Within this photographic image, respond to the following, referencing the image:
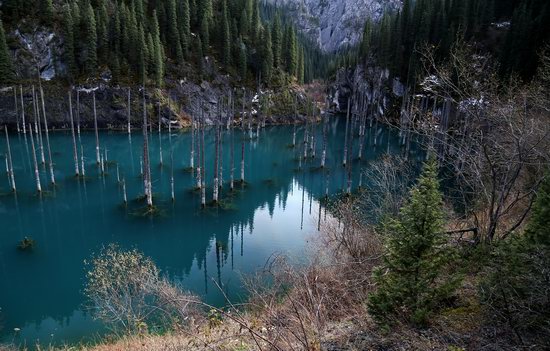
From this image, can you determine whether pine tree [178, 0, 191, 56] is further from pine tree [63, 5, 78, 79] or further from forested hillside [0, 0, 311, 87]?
pine tree [63, 5, 78, 79]

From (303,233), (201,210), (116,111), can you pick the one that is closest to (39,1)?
(116,111)

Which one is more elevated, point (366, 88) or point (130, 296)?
point (366, 88)

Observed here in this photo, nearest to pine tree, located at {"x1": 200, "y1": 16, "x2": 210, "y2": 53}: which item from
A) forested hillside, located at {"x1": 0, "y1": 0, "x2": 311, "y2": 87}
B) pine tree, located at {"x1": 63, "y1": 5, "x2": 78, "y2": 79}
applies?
forested hillside, located at {"x1": 0, "y1": 0, "x2": 311, "y2": 87}

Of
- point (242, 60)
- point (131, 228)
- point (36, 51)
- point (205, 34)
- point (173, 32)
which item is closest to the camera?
point (131, 228)

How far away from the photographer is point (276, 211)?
149 ft

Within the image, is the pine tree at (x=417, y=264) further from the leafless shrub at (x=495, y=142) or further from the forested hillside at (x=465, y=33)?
the forested hillside at (x=465, y=33)

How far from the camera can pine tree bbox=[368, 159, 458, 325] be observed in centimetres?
1023

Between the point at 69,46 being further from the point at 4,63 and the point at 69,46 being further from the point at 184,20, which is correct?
the point at 184,20

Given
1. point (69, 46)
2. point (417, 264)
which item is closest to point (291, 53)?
point (69, 46)

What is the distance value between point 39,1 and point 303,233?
90.9 meters

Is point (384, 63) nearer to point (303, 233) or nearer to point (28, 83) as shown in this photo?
point (303, 233)

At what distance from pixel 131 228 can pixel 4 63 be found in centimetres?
6388

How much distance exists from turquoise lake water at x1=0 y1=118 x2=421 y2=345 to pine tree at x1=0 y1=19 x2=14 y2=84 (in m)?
22.5

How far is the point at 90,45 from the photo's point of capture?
84.6m
